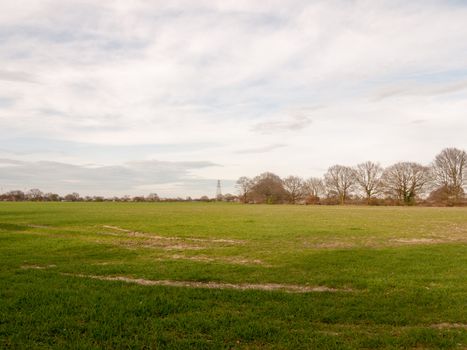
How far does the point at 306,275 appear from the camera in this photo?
14758 mm

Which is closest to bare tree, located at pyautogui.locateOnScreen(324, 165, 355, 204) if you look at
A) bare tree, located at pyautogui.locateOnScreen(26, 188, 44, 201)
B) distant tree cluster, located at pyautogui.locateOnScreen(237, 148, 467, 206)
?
distant tree cluster, located at pyautogui.locateOnScreen(237, 148, 467, 206)

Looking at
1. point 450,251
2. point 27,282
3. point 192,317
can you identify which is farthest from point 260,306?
point 450,251

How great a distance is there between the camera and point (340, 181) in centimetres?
14525

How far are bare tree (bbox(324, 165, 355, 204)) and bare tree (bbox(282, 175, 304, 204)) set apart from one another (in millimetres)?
18062

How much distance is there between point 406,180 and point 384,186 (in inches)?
269

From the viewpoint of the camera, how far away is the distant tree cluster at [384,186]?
11038cm

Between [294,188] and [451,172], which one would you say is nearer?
[451,172]

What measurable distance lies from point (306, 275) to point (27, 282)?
30.6 ft

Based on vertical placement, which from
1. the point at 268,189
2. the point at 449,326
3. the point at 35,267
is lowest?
the point at 449,326

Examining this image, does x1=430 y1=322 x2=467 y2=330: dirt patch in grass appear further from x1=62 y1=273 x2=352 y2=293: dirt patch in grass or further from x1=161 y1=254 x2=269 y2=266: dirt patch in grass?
x1=161 y1=254 x2=269 y2=266: dirt patch in grass

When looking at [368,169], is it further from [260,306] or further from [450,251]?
[260,306]

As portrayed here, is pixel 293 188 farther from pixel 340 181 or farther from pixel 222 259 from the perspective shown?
pixel 222 259

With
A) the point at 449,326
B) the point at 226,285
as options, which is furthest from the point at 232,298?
the point at 449,326

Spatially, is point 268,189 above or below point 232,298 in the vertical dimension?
above
